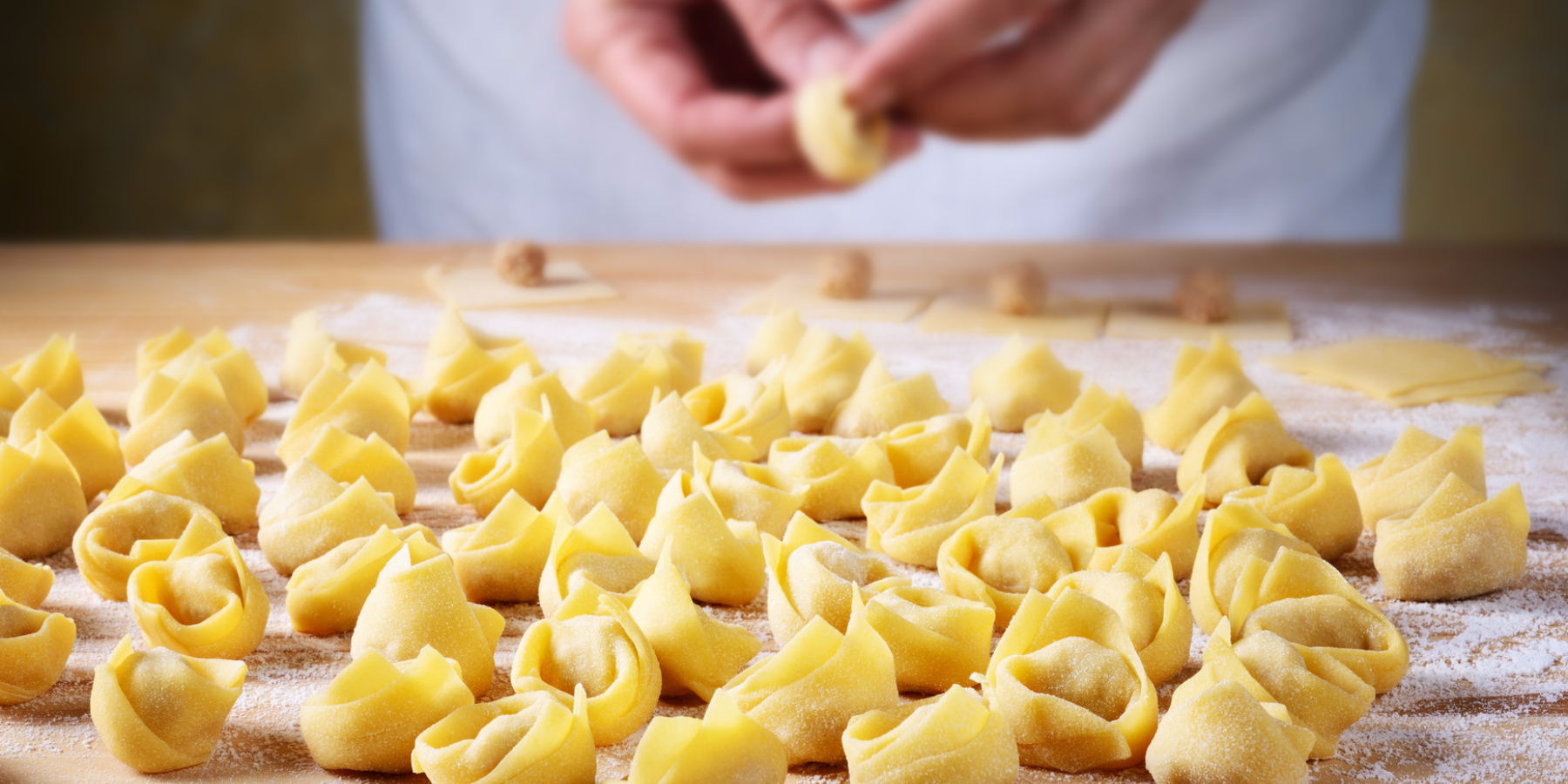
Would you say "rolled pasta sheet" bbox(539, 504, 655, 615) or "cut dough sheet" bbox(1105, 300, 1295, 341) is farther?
"cut dough sheet" bbox(1105, 300, 1295, 341)

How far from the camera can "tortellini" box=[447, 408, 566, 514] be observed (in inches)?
56.1

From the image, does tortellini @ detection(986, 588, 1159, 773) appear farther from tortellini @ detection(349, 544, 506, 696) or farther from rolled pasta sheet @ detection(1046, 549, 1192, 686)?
tortellini @ detection(349, 544, 506, 696)

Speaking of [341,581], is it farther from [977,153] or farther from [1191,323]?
[977,153]

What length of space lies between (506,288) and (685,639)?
1515 mm

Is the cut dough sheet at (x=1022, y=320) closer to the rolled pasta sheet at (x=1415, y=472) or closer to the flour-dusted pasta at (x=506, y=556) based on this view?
the rolled pasta sheet at (x=1415, y=472)

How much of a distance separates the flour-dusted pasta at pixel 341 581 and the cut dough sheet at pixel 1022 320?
1234mm

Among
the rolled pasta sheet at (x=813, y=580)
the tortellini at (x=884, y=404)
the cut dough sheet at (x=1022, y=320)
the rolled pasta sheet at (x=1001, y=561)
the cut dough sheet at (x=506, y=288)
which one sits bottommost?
the cut dough sheet at (x=1022, y=320)

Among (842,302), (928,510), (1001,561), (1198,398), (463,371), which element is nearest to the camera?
(1001,561)

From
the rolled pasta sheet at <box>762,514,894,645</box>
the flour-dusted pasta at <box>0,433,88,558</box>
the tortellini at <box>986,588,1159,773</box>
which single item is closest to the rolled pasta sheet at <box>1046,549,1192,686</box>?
the tortellini at <box>986,588,1159,773</box>

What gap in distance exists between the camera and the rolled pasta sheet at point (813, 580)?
109 centimetres

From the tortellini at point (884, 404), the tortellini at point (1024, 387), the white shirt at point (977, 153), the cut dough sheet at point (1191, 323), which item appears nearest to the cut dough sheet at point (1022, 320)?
the cut dough sheet at point (1191, 323)

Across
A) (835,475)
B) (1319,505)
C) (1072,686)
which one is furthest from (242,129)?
(1072,686)

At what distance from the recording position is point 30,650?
1007 millimetres

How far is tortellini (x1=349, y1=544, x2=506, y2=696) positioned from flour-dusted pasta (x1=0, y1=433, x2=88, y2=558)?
1.43ft
